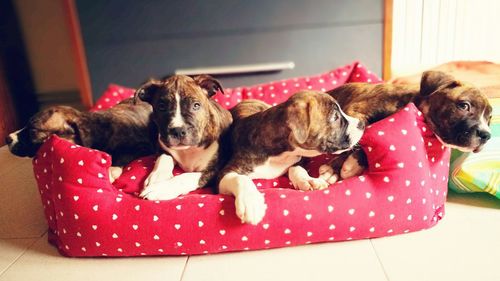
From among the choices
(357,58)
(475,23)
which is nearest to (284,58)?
(357,58)

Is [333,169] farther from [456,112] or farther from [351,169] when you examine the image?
[456,112]

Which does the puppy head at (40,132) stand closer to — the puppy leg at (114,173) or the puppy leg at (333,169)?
the puppy leg at (114,173)

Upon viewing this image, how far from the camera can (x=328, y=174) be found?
1.85 metres

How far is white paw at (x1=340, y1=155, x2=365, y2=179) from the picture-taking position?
1814 millimetres

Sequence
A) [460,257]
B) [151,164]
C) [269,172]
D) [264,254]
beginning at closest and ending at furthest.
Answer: [460,257] → [264,254] → [269,172] → [151,164]

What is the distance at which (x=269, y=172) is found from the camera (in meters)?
1.91

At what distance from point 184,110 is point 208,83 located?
259 mm

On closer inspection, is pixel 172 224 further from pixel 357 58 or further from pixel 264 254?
pixel 357 58

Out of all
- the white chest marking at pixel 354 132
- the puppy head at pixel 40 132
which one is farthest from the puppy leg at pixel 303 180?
the puppy head at pixel 40 132

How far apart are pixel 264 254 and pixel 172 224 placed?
0.40 m

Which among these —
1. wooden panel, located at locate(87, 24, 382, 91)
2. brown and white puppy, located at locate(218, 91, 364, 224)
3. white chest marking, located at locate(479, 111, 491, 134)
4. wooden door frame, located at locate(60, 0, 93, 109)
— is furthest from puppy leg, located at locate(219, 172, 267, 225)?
wooden door frame, located at locate(60, 0, 93, 109)

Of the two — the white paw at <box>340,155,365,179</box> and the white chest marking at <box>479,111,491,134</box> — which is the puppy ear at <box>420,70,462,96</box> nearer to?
the white chest marking at <box>479,111,491,134</box>

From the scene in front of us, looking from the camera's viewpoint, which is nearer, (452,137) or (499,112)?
(452,137)

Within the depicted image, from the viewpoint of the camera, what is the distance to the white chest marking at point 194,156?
198cm
